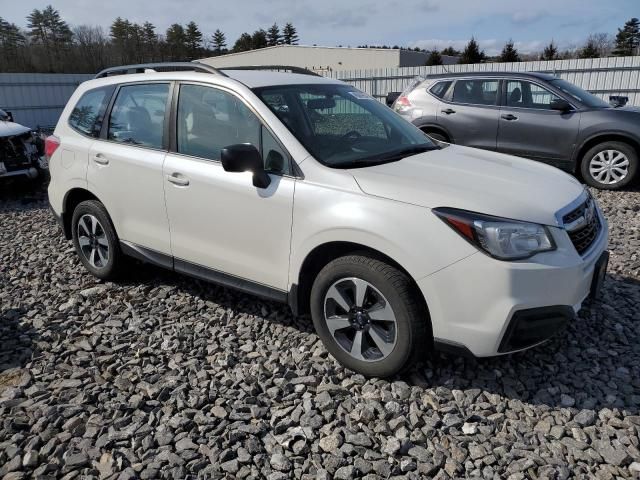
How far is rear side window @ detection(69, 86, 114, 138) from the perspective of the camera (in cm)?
428

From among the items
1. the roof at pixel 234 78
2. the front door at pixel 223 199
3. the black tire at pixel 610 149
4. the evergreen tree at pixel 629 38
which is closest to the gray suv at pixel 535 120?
the black tire at pixel 610 149

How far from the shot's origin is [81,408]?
112 inches

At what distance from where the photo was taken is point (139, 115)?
398 centimetres

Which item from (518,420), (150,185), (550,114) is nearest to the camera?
(518,420)

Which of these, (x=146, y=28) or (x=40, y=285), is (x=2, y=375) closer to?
(x=40, y=285)

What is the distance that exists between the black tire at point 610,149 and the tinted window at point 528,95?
0.96 metres

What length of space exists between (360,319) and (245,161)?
1146mm

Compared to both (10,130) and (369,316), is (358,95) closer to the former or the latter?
(369,316)

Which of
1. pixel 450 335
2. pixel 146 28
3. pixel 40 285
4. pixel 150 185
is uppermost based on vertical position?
pixel 146 28

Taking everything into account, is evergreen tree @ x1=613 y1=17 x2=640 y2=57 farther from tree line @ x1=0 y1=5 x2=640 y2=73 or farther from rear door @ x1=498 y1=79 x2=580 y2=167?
→ rear door @ x1=498 y1=79 x2=580 y2=167

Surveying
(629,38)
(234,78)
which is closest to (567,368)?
(234,78)

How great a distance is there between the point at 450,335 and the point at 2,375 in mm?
2803

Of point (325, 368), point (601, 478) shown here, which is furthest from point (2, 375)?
point (601, 478)

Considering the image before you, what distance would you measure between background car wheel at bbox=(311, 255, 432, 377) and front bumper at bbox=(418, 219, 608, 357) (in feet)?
0.42
